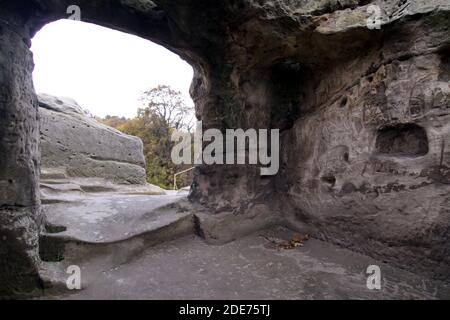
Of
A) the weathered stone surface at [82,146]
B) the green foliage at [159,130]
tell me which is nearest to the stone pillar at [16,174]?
the weathered stone surface at [82,146]

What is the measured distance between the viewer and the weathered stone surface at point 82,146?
16.9 feet

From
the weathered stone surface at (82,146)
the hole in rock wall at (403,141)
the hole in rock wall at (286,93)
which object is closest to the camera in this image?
the hole in rock wall at (403,141)

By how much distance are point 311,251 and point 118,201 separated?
103 inches

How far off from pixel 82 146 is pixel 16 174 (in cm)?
303

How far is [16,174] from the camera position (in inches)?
102

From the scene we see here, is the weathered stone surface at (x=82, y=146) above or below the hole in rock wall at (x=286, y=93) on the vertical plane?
below

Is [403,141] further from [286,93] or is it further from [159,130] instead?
[159,130]

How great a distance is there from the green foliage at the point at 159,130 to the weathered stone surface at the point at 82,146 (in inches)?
410

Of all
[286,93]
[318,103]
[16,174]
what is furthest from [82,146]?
[318,103]

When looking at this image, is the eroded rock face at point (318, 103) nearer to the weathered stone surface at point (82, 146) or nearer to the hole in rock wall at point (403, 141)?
the hole in rock wall at point (403, 141)

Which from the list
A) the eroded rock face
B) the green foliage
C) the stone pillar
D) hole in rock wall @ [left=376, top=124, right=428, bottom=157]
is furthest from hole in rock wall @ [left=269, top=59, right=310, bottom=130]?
the green foliage

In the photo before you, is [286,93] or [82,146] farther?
[82,146]

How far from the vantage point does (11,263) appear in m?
2.47

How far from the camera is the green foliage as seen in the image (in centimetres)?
1691
